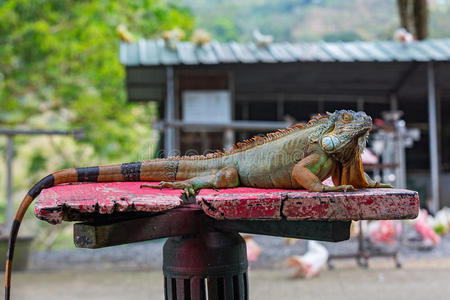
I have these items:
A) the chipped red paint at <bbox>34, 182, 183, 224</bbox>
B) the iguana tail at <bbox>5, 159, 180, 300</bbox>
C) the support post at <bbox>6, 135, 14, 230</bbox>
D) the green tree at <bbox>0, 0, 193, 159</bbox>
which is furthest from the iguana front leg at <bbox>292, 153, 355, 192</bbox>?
the green tree at <bbox>0, 0, 193, 159</bbox>

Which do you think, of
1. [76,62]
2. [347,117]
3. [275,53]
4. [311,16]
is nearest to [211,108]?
[275,53]

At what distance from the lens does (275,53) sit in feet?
30.7

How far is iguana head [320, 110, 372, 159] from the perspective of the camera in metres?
1.99

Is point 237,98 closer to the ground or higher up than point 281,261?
higher up

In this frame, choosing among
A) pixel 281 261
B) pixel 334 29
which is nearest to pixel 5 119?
pixel 281 261

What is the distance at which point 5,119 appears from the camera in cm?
1441

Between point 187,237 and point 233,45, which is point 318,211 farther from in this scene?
point 233,45

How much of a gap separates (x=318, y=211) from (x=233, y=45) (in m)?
8.65

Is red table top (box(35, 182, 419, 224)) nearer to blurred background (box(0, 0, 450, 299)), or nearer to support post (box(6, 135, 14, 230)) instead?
blurred background (box(0, 0, 450, 299))

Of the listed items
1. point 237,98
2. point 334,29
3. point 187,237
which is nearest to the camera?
point 187,237

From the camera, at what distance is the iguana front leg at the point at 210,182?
6.91ft

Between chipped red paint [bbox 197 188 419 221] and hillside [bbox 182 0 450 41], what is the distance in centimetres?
4270

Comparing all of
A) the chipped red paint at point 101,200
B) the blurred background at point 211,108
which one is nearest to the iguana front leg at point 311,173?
the chipped red paint at point 101,200

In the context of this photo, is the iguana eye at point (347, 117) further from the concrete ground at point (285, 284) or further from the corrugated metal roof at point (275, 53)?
the corrugated metal roof at point (275, 53)
